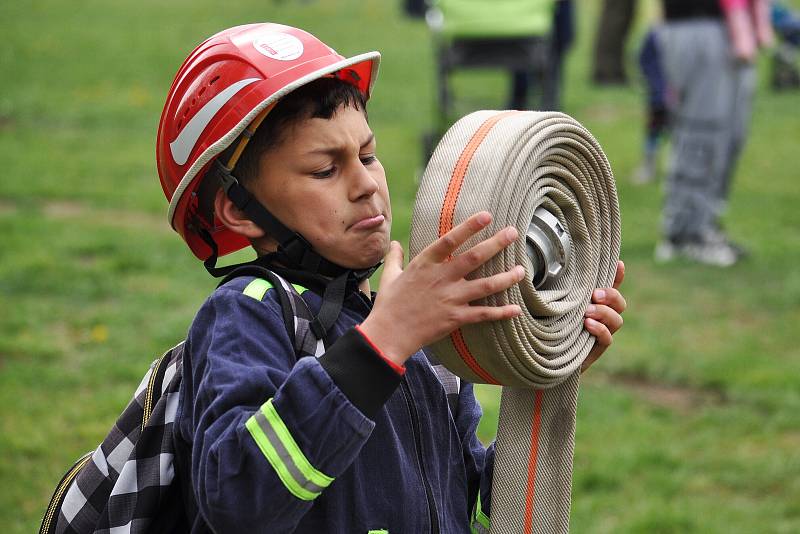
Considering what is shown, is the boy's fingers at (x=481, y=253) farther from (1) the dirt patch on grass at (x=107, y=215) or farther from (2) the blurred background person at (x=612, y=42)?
(2) the blurred background person at (x=612, y=42)

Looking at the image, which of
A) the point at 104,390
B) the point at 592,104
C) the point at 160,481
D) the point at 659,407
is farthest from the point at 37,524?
the point at 592,104

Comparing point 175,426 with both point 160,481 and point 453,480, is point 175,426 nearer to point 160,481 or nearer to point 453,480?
point 160,481

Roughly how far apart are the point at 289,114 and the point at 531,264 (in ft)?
1.68

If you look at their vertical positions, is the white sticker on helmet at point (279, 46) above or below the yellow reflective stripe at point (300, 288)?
above

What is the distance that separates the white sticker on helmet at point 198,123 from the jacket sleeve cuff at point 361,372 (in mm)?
573

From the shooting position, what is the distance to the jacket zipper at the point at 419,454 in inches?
79.1

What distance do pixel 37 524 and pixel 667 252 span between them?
532 centimetres

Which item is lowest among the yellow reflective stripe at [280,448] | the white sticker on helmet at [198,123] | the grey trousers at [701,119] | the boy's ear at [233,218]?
the grey trousers at [701,119]

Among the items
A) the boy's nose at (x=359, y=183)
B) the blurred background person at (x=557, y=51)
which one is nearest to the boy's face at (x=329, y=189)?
the boy's nose at (x=359, y=183)

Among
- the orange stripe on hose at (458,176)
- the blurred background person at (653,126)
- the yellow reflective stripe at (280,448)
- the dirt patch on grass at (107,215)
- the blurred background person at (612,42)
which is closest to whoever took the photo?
the yellow reflective stripe at (280,448)

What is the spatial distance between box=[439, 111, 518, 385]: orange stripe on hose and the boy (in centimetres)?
7

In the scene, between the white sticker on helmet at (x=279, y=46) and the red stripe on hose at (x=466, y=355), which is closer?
the red stripe on hose at (x=466, y=355)

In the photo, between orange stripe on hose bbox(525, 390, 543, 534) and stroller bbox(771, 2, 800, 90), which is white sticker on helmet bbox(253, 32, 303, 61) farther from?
stroller bbox(771, 2, 800, 90)

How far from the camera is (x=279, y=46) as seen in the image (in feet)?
6.91
